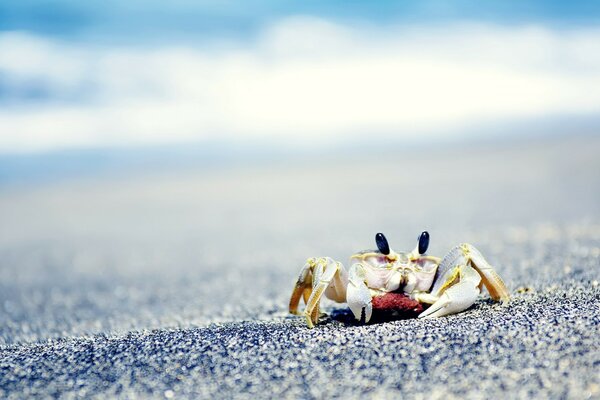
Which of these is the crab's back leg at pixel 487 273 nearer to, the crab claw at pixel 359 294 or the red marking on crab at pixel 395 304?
the red marking on crab at pixel 395 304

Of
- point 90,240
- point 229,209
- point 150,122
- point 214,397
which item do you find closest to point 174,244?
point 90,240

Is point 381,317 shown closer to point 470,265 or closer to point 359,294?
point 359,294

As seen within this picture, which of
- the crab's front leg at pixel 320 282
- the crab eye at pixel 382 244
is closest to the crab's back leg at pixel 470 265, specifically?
the crab eye at pixel 382 244

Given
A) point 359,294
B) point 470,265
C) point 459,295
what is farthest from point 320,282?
point 470,265

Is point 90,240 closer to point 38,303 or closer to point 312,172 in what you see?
point 38,303

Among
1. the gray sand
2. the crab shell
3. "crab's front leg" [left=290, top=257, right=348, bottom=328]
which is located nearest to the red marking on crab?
the crab shell

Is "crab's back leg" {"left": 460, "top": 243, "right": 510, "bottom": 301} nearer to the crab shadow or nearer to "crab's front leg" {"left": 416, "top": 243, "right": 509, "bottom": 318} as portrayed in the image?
"crab's front leg" {"left": 416, "top": 243, "right": 509, "bottom": 318}
